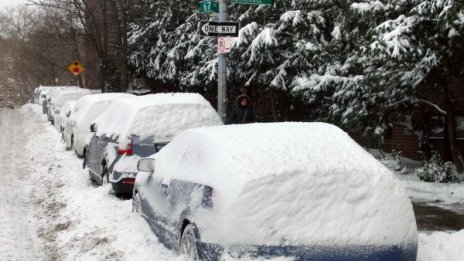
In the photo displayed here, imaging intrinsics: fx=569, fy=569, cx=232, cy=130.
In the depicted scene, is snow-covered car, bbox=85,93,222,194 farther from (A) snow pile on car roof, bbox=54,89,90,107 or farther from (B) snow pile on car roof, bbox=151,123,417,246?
(A) snow pile on car roof, bbox=54,89,90,107

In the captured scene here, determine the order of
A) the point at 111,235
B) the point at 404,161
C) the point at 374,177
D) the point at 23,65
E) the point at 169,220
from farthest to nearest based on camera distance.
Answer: the point at 23,65, the point at 404,161, the point at 111,235, the point at 169,220, the point at 374,177

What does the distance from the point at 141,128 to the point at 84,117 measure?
5891 millimetres

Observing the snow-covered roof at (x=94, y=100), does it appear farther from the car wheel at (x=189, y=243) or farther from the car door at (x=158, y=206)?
the car wheel at (x=189, y=243)

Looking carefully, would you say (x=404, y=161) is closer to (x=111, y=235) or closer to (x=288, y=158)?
(x=111, y=235)

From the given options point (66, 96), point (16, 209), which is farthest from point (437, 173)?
point (66, 96)

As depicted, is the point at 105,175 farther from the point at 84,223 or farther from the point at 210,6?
the point at 210,6

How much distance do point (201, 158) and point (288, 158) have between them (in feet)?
3.24

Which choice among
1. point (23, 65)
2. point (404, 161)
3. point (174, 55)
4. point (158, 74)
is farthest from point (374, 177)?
point (23, 65)

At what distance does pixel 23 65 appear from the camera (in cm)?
7562

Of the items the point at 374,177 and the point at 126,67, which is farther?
the point at 126,67

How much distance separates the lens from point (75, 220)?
8.08 metres

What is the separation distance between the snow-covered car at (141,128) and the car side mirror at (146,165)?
2.28m

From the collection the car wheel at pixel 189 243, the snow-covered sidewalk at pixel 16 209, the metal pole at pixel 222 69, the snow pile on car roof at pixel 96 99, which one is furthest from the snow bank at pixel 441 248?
the snow pile on car roof at pixel 96 99

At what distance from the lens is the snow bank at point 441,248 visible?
543cm
